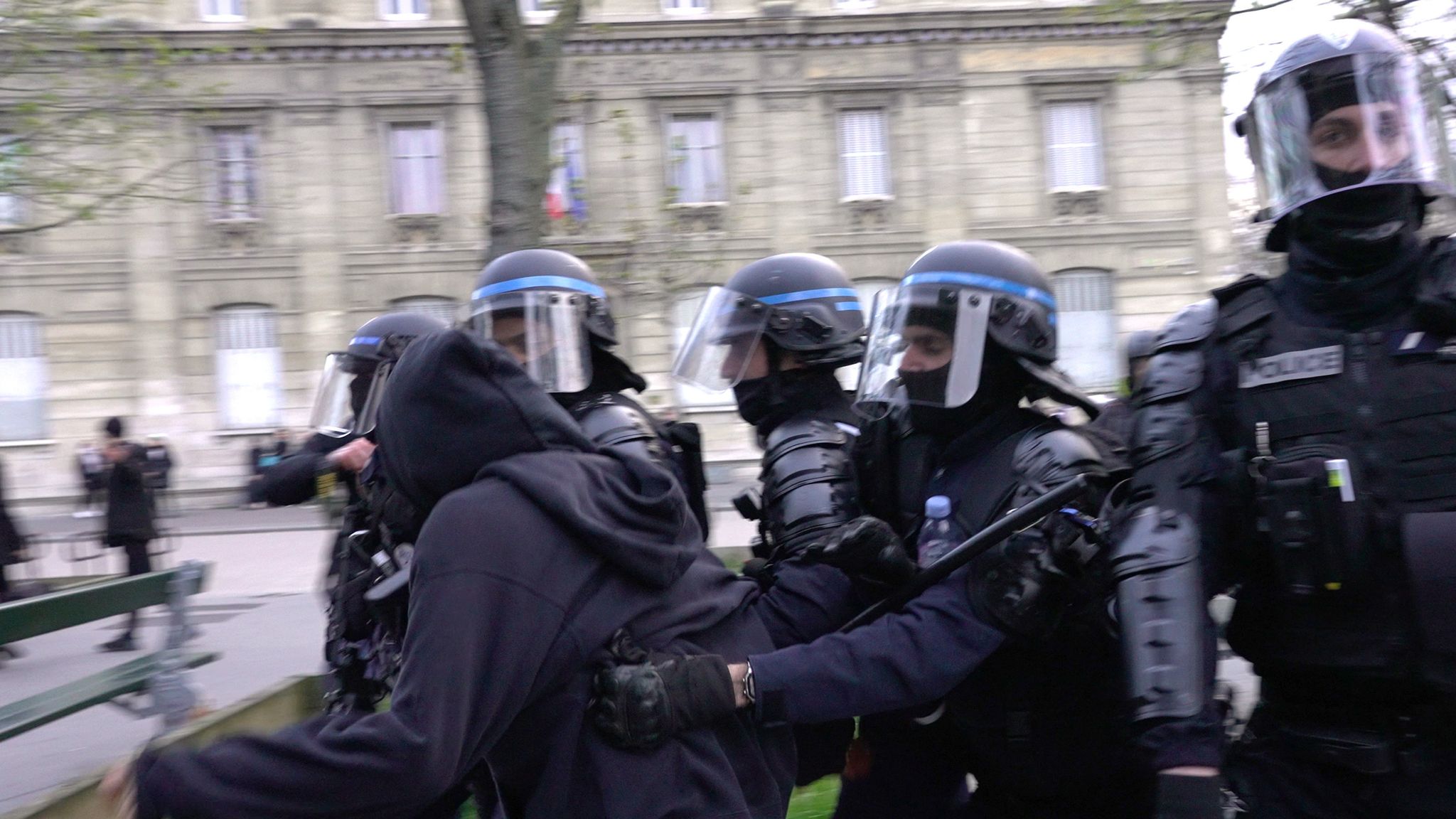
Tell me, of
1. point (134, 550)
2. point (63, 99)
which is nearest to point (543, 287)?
point (63, 99)

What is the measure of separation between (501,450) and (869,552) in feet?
2.58

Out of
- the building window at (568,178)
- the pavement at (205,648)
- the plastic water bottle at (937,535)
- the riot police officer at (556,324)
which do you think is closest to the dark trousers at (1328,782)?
the plastic water bottle at (937,535)

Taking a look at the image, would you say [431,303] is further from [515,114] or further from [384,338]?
[384,338]

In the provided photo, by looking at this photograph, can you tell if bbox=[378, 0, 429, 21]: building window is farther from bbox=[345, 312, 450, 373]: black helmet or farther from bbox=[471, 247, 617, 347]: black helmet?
bbox=[471, 247, 617, 347]: black helmet

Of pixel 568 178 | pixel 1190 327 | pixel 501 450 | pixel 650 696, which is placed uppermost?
pixel 568 178

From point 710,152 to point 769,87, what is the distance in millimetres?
1502

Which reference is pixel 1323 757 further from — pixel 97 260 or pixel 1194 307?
pixel 97 260

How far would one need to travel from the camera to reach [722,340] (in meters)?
3.61

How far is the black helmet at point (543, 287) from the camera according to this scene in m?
4.02

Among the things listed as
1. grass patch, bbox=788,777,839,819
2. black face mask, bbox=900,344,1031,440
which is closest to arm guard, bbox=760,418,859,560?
black face mask, bbox=900,344,1031,440

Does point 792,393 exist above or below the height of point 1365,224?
below

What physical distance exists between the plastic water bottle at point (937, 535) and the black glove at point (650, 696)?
61cm

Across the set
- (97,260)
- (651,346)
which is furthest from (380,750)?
(97,260)

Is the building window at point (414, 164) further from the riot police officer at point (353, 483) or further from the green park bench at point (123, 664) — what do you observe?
the riot police officer at point (353, 483)
